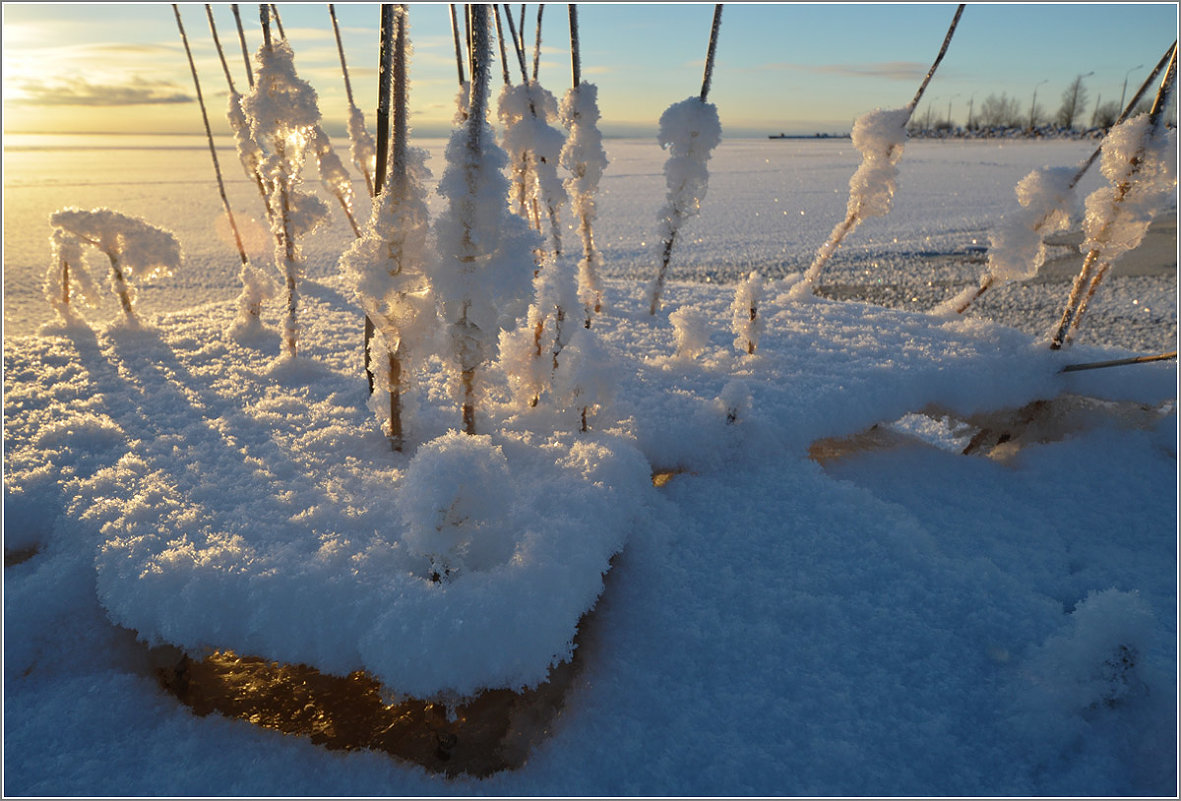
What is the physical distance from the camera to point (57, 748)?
1.65 m

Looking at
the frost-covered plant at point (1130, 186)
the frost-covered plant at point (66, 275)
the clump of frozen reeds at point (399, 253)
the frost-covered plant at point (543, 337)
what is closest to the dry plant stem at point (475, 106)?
the clump of frozen reeds at point (399, 253)

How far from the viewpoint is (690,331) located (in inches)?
130

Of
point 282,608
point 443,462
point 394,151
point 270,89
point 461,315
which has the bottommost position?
point 282,608

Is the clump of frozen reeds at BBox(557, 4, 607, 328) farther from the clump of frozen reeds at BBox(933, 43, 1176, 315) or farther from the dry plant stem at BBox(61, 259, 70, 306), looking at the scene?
the dry plant stem at BBox(61, 259, 70, 306)

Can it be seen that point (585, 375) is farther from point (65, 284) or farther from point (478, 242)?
point (65, 284)

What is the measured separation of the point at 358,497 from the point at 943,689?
6.37 feet

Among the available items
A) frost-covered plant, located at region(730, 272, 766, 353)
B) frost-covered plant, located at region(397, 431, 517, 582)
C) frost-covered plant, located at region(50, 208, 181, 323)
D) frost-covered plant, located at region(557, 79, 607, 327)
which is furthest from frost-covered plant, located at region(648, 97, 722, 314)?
frost-covered plant, located at region(50, 208, 181, 323)

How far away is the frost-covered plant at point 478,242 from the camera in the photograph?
1787mm

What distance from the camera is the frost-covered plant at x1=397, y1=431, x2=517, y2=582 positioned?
1701mm

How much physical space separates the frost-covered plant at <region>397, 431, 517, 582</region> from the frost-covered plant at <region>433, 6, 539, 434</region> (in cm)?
36

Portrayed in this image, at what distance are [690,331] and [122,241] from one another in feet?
10.6

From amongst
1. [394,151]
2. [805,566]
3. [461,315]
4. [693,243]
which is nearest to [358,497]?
[461,315]

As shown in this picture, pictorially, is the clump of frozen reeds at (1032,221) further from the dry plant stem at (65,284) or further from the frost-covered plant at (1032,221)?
the dry plant stem at (65,284)

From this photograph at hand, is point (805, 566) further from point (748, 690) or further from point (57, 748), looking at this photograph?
point (57, 748)
